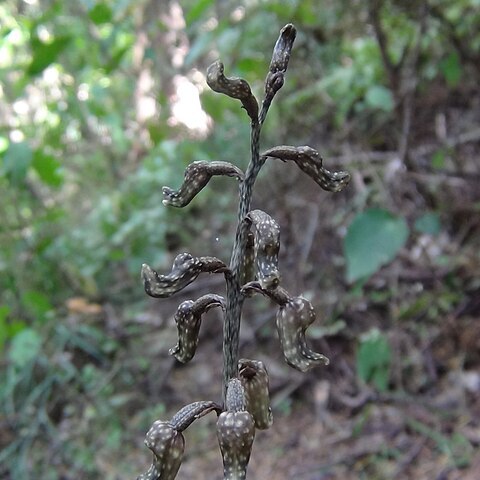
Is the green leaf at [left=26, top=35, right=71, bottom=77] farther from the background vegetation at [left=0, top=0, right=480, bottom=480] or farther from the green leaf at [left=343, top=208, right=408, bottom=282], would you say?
the green leaf at [left=343, top=208, right=408, bottom=282]

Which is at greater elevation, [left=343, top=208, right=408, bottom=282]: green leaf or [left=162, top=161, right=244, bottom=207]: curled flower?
[left=343, top=208, right=408, bottom=282]: green leaf

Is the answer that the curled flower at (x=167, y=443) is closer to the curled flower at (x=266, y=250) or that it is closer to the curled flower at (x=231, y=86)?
the curled flower at (x=266, y=250)

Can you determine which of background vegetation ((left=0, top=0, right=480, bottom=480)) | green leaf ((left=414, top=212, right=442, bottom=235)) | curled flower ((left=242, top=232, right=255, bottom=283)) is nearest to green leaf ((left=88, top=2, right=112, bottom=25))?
background vegetation ((left=0, top=0, right=480, bottom=480))

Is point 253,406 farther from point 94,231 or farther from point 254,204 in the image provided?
point 94,231

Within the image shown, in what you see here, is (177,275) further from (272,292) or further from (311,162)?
(311,162)

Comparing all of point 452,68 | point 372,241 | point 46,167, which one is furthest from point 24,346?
point 452,68

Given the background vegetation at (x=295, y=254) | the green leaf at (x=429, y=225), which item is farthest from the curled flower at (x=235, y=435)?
the green leaf at (x=429, y=225)
